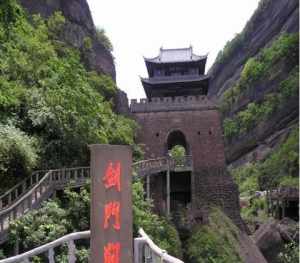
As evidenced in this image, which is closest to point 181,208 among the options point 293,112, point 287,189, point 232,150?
point 287,189

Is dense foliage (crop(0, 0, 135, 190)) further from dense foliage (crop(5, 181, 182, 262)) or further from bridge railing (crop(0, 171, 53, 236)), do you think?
dense foliage (crop(5, 181, 182, 262))

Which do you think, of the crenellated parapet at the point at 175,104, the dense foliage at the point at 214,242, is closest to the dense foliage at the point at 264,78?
the crenellated parapet at the point at 175,104

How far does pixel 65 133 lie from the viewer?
47.5 feet

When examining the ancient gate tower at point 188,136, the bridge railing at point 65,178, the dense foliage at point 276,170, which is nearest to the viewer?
the bridge railing at point 65,178

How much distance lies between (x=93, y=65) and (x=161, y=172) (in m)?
10.7

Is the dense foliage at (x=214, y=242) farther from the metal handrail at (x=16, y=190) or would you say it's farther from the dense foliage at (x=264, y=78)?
the dense foliage at (x=264, y=78)

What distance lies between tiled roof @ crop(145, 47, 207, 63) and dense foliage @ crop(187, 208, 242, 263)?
11955 millimetres

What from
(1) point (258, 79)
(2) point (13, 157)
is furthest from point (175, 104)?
(1) point (258, 79)

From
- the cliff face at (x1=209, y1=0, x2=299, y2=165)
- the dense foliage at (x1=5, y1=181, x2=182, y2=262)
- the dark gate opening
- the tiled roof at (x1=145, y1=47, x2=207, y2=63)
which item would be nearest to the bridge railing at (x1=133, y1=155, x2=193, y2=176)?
the dark gate opening

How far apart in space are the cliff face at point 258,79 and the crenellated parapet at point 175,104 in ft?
46.4

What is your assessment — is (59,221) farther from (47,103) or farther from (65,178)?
(47,103)

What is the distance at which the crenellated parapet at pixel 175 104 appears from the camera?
24.2m

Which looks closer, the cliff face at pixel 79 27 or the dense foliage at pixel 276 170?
the cliff face at pixel 79 27

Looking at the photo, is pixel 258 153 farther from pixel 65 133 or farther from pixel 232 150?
pixel 65 133
